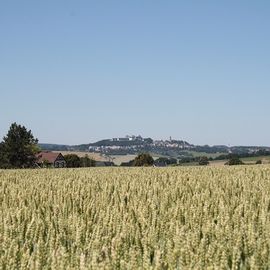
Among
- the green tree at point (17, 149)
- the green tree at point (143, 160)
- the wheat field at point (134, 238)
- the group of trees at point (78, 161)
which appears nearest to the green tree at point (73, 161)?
the group of trees at point (78, 161)

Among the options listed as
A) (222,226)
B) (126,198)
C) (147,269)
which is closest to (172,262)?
(147,269)

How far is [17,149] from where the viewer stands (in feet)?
249

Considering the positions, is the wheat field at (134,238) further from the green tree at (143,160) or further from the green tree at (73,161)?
the green tree at (73,161)

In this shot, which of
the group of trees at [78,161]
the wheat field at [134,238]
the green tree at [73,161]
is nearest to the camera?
the wheat field at [134,238]

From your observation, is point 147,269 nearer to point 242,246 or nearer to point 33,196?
point 242,246

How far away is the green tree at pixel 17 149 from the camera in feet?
247

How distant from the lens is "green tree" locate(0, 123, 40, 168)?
75312 millimetres

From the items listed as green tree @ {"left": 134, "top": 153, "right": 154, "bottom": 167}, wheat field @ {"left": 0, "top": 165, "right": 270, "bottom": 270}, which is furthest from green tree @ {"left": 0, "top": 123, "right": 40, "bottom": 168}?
wheat field @ {"left": 0, "top": 165, "right": 270, "bottom": 270}

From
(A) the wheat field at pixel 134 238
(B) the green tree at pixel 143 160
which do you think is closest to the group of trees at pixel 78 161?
(B) the green tree at pixel 143 160

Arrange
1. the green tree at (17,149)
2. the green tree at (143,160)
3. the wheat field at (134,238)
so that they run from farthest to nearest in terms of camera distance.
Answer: the green tree at (143,160), the green tree at (17,149), the wheat field at (134,238)

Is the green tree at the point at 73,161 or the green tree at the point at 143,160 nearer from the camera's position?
the green tree at the point at 143,160

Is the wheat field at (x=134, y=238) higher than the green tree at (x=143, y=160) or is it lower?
lower

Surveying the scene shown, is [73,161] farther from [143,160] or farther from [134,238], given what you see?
[134,238]

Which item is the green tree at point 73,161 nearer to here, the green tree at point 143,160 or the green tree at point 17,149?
the green tree at point 143,160
